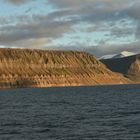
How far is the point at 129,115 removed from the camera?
229 feet

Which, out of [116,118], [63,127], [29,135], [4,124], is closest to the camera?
[29,135]

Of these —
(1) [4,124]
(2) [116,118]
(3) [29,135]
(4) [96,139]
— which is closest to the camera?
(4) [96,139]

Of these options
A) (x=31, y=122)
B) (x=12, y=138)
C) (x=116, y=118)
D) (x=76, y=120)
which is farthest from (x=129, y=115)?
(x=12, y=138)

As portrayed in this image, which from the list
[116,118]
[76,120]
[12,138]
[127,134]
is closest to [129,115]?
[116,118]

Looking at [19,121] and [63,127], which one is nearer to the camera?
[63,127]

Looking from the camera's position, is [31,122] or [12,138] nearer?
[12,138]

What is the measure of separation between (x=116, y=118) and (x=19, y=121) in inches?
503

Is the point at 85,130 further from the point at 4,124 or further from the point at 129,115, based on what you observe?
the point at 129,115

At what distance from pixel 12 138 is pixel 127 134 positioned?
38.0ft

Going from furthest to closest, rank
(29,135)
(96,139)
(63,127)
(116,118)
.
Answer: (116,118) < (63,127) < (29,135) < (96,139)

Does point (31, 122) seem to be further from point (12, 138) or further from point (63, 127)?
point (12, 138)

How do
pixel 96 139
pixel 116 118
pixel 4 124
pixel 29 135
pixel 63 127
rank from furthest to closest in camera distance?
pixel 116 118, pixel 4 124, pixel 63 127, pixel 29 135, pixel 96 139

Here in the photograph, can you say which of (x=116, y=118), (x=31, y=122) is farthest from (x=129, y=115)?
(x=31, y=122)

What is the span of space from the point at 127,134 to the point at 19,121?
19.4 meters
